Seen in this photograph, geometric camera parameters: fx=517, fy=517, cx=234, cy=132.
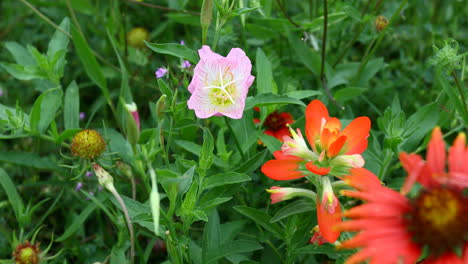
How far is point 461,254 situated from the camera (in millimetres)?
866

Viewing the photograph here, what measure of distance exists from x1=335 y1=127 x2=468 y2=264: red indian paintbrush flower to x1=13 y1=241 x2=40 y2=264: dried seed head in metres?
0.78

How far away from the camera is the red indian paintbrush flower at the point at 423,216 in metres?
0.82

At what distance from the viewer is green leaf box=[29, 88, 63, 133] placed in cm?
149

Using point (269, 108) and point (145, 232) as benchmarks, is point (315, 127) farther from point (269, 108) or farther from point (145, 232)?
point (145, 232)

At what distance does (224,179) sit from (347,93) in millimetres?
576

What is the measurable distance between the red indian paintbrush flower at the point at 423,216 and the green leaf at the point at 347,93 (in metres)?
0.68

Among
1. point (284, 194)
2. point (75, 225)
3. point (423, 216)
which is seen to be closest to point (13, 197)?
point (75, 225)

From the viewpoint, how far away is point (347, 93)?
1.60 metres

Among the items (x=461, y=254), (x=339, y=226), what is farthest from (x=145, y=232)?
(x=461, y=254)

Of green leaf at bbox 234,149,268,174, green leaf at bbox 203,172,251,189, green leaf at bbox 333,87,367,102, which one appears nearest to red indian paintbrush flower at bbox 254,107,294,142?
green leaf at bbox 333,87,367,102

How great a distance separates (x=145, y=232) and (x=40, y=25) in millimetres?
1366

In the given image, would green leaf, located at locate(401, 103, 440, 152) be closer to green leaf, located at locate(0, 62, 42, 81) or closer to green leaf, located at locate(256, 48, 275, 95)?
green leaf, located at locate(256, 48, 275, 95)

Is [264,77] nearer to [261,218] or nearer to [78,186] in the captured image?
[261,218]

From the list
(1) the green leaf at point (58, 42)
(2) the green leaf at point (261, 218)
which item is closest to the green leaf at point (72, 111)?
(1) the green leaf at point (58, 42)
